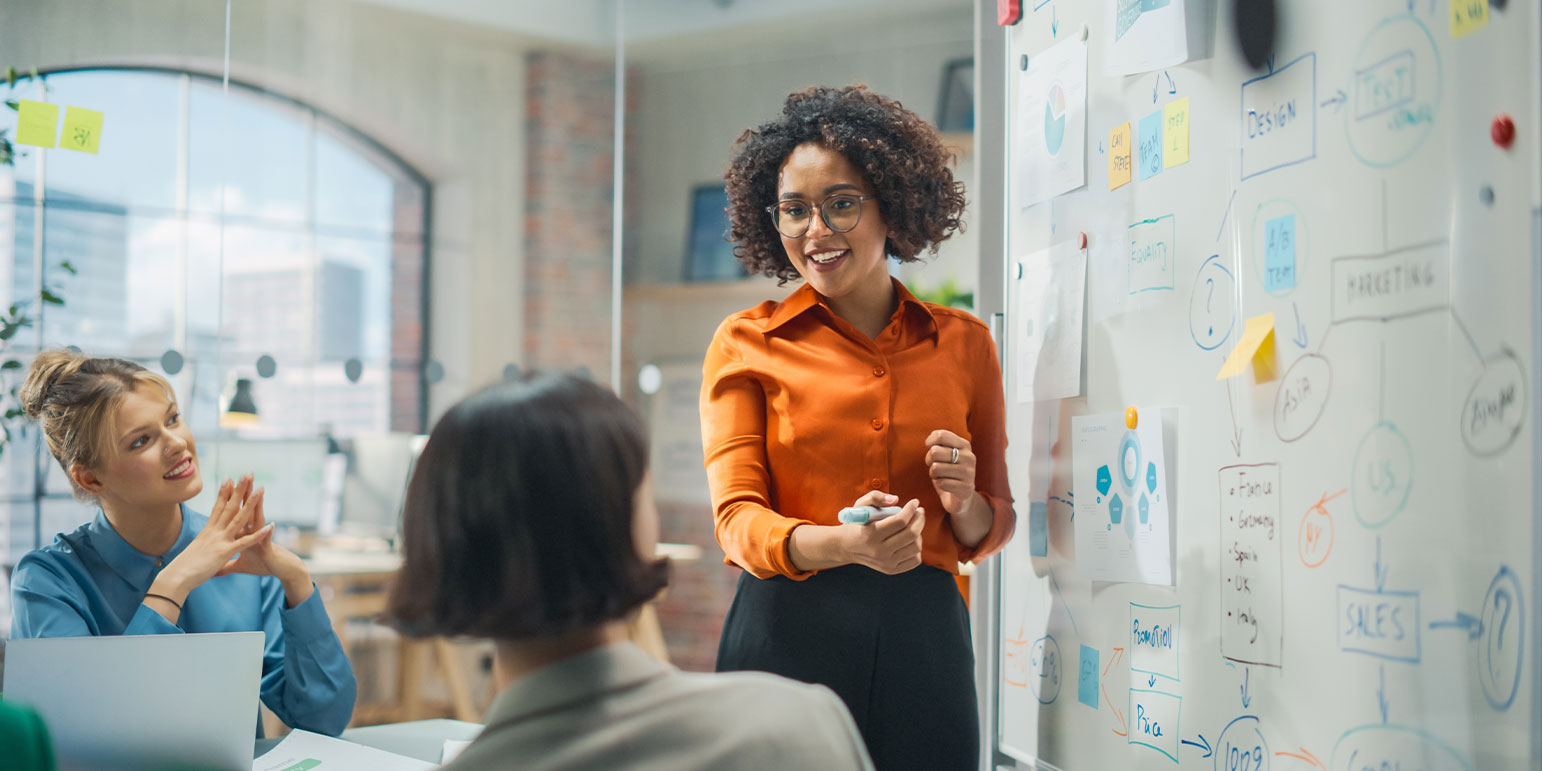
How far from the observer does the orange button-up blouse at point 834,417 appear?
4.98ft

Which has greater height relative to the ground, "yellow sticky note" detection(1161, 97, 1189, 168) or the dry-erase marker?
"yellow sticky note" detection(1161, 97, 1189, 168)

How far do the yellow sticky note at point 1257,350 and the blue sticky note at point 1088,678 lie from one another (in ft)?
1.71

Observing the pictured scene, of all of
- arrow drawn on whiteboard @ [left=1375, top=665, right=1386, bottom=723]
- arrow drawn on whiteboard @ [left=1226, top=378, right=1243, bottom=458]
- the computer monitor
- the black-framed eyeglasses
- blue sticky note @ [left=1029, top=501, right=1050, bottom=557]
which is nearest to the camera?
arrow drawn on whiteboard @ [left=1375, top=665, right=1386, bottom=723]

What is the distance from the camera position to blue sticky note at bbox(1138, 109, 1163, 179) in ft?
4.70

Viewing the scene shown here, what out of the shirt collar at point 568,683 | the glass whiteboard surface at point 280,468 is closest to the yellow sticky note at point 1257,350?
the shirt collar at point 568,683

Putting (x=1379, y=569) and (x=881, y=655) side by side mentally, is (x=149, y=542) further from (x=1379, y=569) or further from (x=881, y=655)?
(x=1379, y=569)

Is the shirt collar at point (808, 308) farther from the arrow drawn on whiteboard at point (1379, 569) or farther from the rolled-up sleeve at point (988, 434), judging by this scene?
the arrow drawn on whiteboard at point (1379, 569)

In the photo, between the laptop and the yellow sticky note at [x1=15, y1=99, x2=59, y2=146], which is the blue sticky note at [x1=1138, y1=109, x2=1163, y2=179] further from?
the yellow sticky note at [x1=15, y1=99, x2=59, y2=146]

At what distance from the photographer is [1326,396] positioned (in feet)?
3.66

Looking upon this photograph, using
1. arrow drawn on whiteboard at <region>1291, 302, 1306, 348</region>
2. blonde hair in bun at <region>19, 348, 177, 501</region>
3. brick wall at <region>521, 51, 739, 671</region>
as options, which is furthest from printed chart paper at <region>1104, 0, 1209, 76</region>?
brick wall at <region>521, 51, 739, 671</region>

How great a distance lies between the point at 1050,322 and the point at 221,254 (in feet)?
10.7

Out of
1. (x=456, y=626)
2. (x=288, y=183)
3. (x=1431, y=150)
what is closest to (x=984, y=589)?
(x=1431, y=150)

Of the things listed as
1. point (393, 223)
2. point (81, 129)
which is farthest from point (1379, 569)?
point (393, 223)

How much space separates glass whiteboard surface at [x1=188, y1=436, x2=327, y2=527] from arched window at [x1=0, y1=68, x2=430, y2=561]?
0.20 feet
